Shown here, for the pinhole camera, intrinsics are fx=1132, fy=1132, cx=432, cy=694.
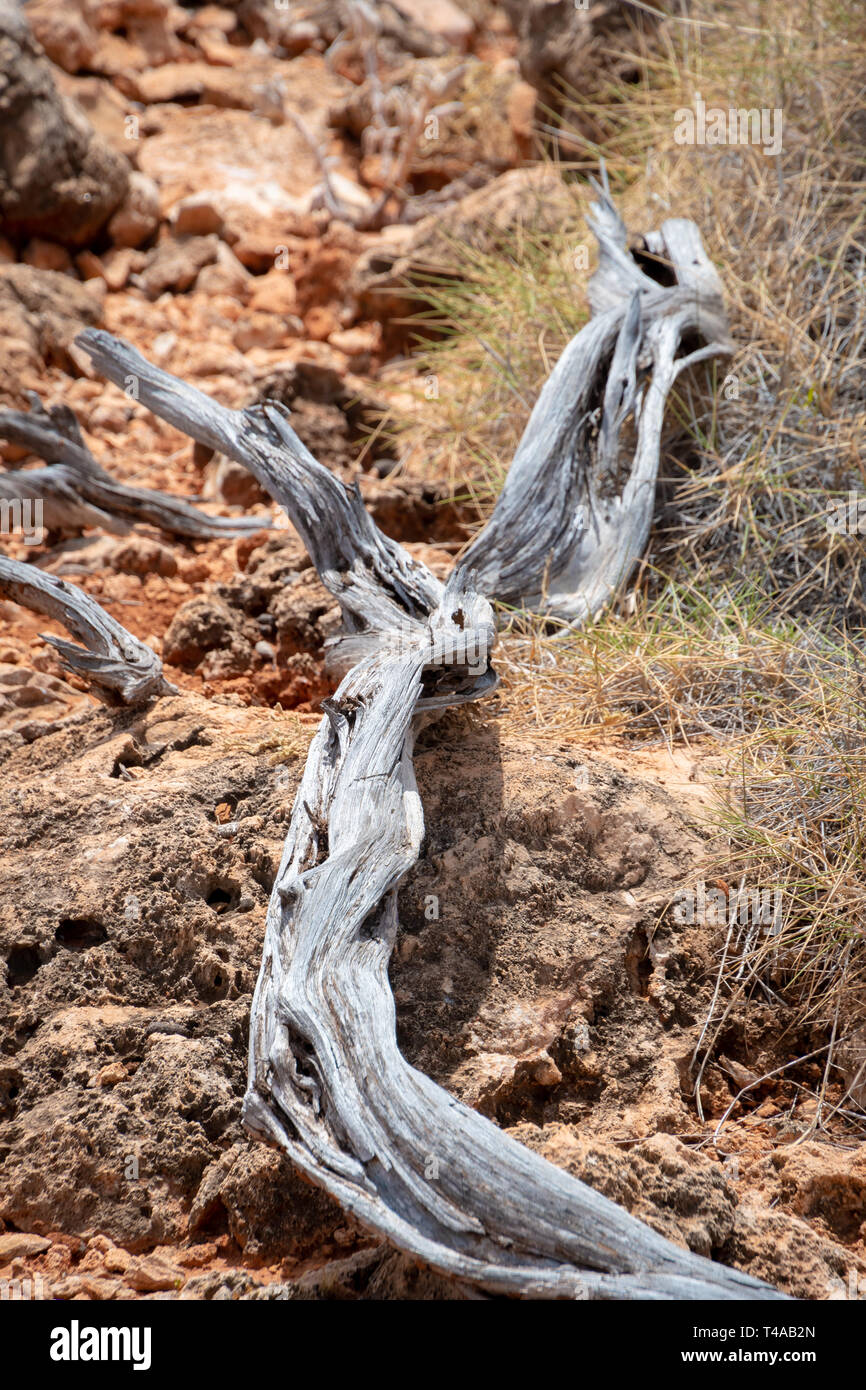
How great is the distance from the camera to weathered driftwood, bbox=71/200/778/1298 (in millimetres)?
1587

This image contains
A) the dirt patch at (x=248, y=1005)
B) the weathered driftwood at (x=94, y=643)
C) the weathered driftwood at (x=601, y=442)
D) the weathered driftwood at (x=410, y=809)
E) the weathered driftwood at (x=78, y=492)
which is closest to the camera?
the weathered driftwood at (x=410, y=809)

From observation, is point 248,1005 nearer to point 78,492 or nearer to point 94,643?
point 94,643

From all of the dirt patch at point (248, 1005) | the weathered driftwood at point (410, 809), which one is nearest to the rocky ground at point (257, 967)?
the dirt patch at point (248, 1005)

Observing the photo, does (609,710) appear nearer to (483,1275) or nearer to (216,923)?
(216,923)

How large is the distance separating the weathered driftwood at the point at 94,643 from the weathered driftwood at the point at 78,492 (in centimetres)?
96

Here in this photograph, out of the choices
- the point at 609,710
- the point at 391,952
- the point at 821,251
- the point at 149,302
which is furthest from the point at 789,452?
the point at 149,302

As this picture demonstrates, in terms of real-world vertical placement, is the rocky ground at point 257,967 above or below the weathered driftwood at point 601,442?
below

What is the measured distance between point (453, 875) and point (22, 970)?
Result: 87 cm

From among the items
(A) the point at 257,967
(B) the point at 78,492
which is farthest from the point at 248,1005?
(B) the point at 78,492

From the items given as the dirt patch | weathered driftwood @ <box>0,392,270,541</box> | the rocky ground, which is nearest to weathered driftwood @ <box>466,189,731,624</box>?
the rocky ground

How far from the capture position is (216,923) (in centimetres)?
221

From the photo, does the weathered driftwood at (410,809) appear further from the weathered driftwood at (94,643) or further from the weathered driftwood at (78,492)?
the weathered driftwood at (78,492)

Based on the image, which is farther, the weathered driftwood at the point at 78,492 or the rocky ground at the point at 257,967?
the weathered driftwood at the point at 78,492

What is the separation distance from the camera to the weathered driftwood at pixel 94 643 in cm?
270
